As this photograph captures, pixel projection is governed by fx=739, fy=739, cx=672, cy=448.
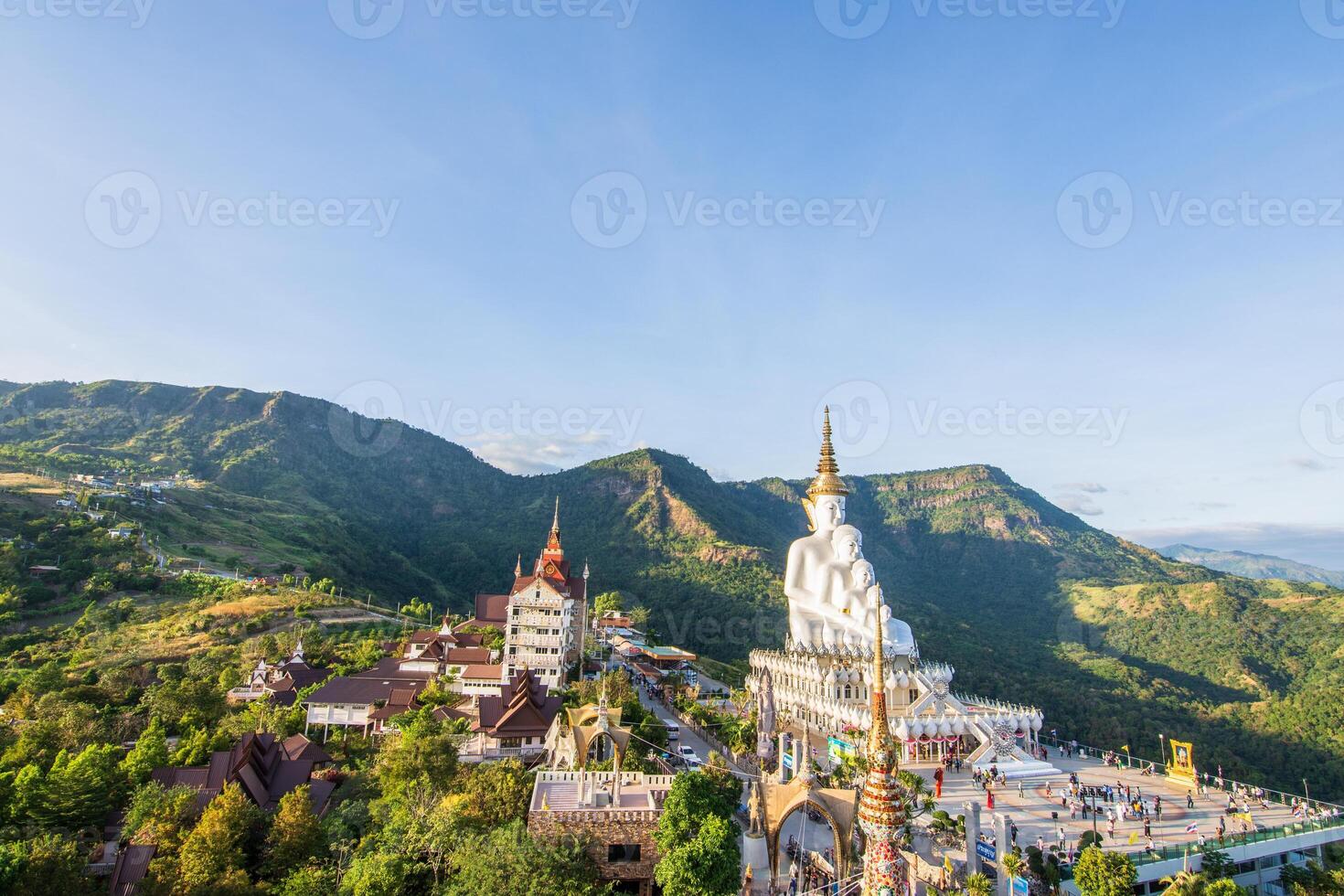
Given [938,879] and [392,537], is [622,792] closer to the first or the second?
[938,879]

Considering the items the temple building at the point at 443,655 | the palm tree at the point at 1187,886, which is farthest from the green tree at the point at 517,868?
the temple building at the point at 443,655

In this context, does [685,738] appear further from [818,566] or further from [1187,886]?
[1187,886]

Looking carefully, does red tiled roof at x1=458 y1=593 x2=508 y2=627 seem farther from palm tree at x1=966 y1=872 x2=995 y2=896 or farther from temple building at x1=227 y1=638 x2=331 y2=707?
palm tree at x1=966 y1=872 x2=995 y2=896

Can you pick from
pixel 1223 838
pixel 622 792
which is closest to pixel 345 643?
pixel 622 792

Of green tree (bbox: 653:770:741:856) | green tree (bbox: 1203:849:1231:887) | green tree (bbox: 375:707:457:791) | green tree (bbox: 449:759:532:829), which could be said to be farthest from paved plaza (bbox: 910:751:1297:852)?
green tree (bbox: 375:707:457:791)

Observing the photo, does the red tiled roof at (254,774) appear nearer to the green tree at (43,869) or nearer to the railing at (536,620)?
the green tree at (43,869)

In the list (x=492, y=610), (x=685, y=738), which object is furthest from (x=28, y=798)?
(x=492, y=610)
